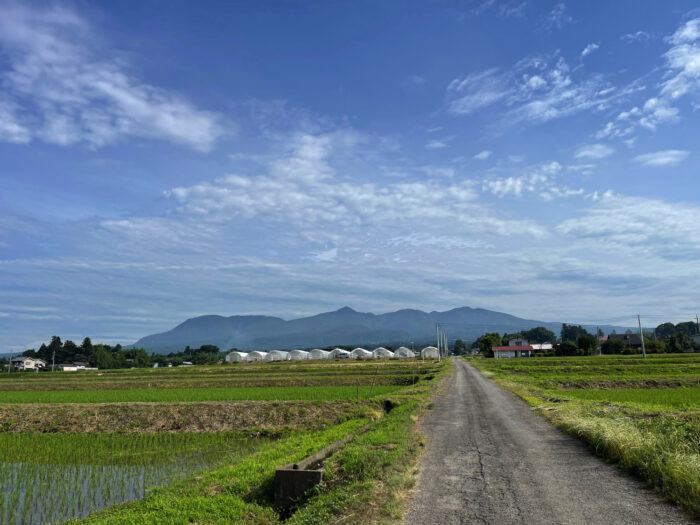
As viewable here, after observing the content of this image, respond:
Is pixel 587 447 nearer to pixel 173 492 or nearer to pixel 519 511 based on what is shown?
pixel 519 511

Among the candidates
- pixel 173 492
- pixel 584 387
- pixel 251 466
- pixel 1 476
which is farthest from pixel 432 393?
pixel 1 476

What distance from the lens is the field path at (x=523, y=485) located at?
24.8ft

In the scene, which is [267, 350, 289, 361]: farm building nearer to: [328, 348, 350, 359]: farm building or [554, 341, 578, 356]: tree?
[328, 348, 350, 359]: farm building

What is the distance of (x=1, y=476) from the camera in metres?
15.4

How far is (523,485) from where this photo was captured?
9281mm

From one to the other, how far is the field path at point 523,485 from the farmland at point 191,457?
0.82 m

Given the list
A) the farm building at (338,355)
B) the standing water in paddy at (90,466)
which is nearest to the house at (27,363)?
the farm building at (338,355)

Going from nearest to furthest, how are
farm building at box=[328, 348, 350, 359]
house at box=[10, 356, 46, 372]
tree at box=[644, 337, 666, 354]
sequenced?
tree at box=[644, 337, 666, 354], house at box=[10, 356, 46, 372], farm building at box=[328, 348, 350, 359]

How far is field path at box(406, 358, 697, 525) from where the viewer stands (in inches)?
298

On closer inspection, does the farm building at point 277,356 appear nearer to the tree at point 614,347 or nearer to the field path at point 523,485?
the tree at point 614,347

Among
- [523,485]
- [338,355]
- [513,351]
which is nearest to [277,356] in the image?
[338,355]

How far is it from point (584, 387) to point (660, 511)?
109ft

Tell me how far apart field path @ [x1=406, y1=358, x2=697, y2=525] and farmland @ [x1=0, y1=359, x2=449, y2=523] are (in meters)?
0.82

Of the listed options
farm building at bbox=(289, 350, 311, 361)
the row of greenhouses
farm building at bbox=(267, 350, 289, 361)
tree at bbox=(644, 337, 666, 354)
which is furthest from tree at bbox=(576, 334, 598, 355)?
farm building at bbox=(267, 350, 289, 361)
